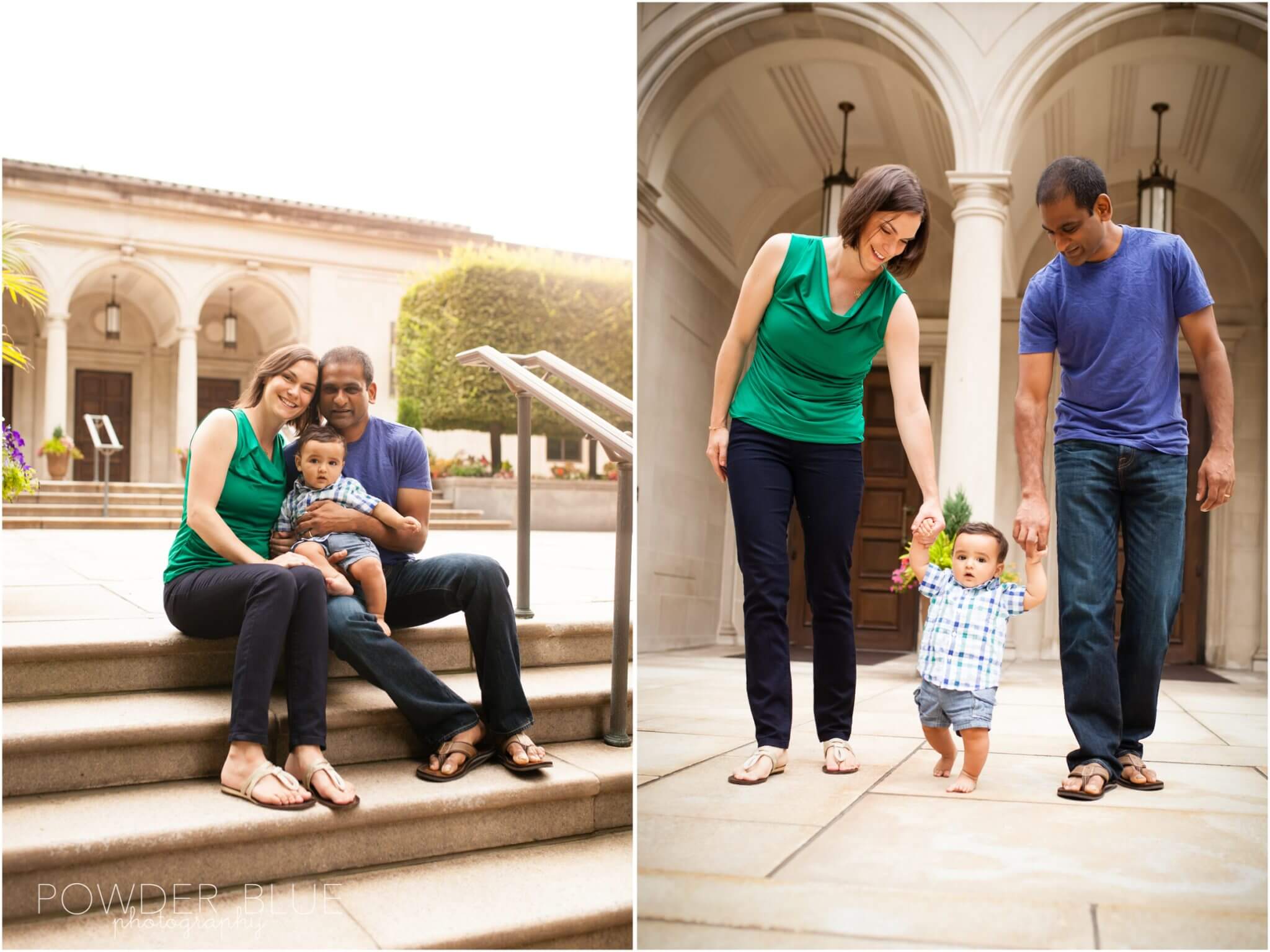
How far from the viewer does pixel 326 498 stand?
2.83 metres

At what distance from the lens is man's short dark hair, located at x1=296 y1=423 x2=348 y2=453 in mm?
2840

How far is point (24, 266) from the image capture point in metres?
4.11

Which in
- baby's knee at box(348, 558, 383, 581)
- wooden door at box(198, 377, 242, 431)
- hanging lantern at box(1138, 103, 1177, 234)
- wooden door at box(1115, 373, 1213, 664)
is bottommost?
wooden door at box(1115, 373, 1213, 664)

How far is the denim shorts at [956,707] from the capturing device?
2.43 metres

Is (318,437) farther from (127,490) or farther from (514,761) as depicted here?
(127,490)

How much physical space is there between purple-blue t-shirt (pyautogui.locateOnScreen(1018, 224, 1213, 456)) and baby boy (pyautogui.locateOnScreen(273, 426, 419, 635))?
5.73ft

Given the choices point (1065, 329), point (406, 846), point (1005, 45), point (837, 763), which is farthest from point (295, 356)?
point (1005, 45)

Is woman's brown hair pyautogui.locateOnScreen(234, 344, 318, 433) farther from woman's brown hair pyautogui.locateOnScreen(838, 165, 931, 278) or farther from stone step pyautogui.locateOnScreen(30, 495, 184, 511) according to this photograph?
stone step pyautogui.locateOnScreen(30, 495, 184, 511)

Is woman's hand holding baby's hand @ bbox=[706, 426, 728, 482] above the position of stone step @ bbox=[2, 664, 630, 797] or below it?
above

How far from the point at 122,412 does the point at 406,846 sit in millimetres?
18980

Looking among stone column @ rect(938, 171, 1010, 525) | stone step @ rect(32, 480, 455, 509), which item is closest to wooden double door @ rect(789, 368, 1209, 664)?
stone column @ rect(938, 171, 1010, 525)

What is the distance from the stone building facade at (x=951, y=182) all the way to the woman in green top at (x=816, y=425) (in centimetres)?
379

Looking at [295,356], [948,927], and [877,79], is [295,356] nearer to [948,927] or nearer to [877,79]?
[948,927]

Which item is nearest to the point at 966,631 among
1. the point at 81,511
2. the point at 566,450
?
the point at 81,511
